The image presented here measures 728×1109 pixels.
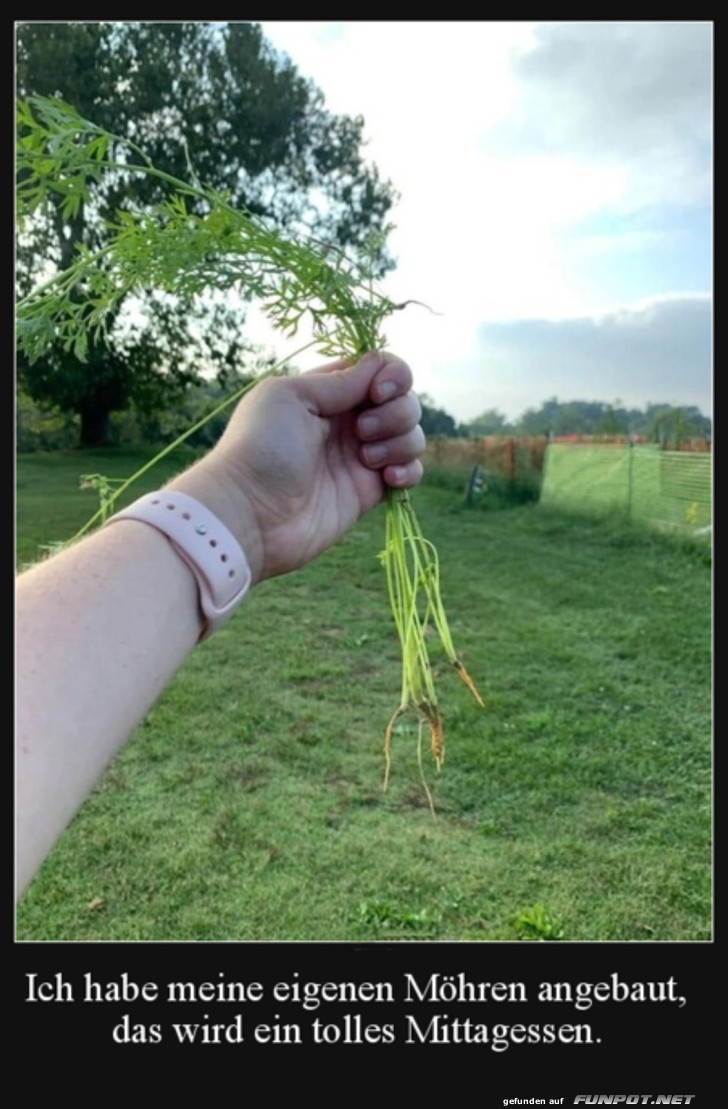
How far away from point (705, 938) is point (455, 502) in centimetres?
252

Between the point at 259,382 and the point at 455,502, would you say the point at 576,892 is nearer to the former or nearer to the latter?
the point at 259,382

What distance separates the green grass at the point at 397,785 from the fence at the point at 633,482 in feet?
1.17

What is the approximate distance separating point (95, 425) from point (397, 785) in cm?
135

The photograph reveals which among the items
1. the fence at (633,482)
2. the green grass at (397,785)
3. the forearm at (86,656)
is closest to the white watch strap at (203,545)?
the forearm at (86,656)

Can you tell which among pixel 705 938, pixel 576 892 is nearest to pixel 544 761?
pixel 576 892

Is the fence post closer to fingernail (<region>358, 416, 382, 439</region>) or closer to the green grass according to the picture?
the green grass

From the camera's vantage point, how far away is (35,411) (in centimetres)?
245

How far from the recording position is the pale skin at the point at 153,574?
1.66ft

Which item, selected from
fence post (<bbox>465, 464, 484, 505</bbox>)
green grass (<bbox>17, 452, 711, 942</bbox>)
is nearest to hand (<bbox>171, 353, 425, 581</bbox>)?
green grass (<bbox>17, 452, 711, 942</bbox>)

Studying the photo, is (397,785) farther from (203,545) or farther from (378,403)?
(203,545)

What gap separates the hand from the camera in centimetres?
70

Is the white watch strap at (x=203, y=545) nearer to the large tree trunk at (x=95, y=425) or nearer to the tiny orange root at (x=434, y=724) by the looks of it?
the tiny orange root at (x=434, y=724)

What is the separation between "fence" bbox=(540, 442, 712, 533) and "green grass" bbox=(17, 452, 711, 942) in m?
0.36

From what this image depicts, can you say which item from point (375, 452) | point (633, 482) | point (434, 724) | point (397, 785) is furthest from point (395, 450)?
point (633, 482)
